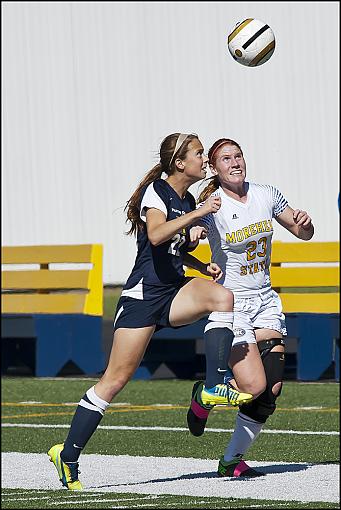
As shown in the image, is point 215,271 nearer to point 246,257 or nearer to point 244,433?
point 246,257

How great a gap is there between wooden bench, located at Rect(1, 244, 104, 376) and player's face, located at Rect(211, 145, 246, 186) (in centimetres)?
967

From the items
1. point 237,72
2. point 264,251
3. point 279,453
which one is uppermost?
point 237,72

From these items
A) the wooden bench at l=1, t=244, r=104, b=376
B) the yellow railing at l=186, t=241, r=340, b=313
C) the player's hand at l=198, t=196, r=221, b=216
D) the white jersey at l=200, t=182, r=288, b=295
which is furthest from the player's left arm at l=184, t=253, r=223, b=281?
the wooden bench at l=1, t=244, r=104, b=376

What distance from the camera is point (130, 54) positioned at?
27359 mm

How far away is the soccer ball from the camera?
692 cm

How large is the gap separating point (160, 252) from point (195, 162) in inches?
27.6

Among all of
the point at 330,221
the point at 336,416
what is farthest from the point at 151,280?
the point at 330,221

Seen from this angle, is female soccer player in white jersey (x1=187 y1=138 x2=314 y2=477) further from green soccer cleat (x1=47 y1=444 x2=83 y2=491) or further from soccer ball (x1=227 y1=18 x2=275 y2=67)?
green soccer cleat (x1=47 y1=444 x2=83 y2=491)

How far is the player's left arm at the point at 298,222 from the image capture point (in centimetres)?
746

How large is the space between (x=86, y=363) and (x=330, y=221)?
31.1 feet

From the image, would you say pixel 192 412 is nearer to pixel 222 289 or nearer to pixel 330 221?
pixel 222 289

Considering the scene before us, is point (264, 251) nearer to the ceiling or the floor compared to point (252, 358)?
nearer to the ceiling

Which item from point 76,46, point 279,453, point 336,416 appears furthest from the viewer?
point 76,46

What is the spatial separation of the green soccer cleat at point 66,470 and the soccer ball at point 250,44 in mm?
2637
